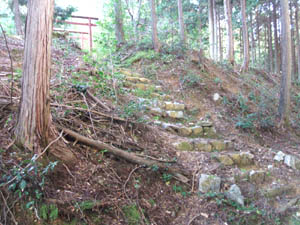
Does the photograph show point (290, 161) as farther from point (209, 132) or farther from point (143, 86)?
point (143, 86)

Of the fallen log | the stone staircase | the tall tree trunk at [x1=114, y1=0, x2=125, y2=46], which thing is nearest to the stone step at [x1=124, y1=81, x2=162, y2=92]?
the stone staircase

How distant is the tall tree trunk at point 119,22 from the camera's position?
11.2 m

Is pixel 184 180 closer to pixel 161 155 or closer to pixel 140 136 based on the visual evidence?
pixel 161 155

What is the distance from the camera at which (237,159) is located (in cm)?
466

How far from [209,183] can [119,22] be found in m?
9.62

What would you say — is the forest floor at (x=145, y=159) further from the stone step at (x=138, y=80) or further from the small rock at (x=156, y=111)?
the stone step at (x=138, y=80)

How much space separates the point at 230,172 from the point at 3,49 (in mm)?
6791

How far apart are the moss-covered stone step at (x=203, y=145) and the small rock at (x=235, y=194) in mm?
1237

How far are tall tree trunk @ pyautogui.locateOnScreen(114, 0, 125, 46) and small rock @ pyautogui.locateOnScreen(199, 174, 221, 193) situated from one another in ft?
29.4

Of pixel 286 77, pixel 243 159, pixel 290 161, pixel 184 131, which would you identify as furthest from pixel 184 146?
pixel 286 77

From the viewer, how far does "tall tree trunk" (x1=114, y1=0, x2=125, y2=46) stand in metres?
11.2

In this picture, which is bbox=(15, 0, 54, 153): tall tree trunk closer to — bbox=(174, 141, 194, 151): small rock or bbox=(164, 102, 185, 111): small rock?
bbox=(174, 141, 194, 151): small rock

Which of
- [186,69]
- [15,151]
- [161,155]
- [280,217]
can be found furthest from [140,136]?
[186,69]

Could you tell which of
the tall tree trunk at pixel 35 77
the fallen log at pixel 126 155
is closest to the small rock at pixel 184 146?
the fallen log at pixel 126 155
